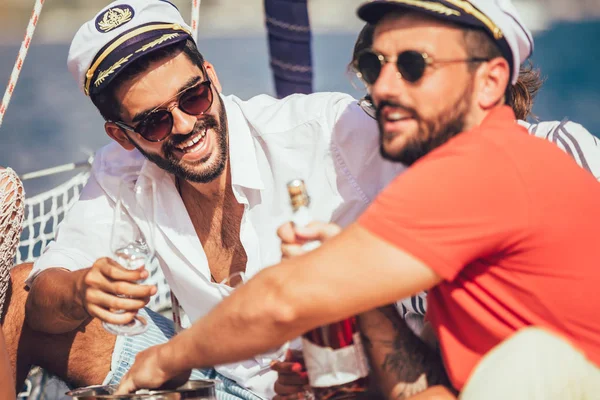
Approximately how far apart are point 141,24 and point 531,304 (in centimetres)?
181

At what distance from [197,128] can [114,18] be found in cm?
52

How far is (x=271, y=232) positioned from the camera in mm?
3127

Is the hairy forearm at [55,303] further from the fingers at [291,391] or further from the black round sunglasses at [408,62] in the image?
the black round sunglasses at [408,62]

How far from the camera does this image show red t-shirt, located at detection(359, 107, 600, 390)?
1.82 meters

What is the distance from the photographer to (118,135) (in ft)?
10.7

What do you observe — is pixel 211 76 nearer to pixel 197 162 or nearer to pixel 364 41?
pixel 197 162

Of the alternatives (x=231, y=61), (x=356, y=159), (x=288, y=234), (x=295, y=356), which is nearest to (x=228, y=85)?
(x=231, y=61)

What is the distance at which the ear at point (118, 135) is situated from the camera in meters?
3.20

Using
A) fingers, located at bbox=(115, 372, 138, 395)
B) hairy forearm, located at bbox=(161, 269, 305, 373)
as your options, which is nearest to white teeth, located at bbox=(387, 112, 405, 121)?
hairy forearm, located at bbox=(161, 269, 305, 373)

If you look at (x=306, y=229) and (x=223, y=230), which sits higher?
(x=306, y=229)

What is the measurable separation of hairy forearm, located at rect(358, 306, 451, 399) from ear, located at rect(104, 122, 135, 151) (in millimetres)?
1377

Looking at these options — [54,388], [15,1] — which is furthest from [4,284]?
[15,1]

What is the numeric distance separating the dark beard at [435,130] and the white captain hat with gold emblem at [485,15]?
6.4 inches

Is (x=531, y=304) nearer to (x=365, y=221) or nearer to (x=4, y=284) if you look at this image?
(x=365, y=221)
